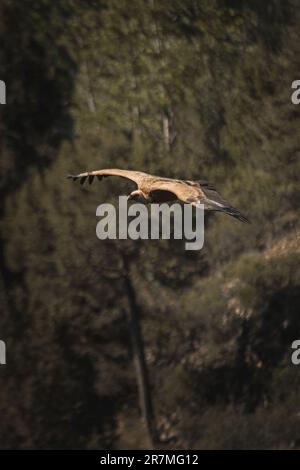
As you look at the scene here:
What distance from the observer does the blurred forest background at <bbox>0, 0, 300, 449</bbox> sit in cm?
3369

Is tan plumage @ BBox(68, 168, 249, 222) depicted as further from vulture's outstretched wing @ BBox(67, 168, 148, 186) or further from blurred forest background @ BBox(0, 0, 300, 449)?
blurred forest background @ BBox(0, 0, 300, 449)

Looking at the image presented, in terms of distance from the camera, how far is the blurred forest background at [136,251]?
111 ft

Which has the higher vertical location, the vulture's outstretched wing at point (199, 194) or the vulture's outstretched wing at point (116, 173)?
the vulture's outstretched wing at point (116, 173)

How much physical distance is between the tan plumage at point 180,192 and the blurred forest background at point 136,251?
1133cm

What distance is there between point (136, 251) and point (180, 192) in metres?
15.6

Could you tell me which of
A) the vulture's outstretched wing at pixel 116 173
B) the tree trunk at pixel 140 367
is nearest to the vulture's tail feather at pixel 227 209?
the vulture's outstretched wing at pixel 116 173

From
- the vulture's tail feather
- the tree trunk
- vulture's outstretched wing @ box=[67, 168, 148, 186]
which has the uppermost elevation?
vulture's outstretched wing @ box=[67, 168, 148, 186]

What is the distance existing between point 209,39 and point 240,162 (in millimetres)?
4657

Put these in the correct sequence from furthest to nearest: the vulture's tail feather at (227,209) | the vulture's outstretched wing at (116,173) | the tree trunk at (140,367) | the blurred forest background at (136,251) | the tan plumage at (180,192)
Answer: the tree trunk at (140,367), the blurred forest background at (136,251), the vulture's outstretched wing at (116,173), the tan plumage at (180,192), the vulture's tail feather at (227,209)

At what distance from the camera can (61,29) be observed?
36688 mm

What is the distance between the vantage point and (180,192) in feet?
58.2

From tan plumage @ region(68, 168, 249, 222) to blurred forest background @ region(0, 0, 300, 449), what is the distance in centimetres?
1133

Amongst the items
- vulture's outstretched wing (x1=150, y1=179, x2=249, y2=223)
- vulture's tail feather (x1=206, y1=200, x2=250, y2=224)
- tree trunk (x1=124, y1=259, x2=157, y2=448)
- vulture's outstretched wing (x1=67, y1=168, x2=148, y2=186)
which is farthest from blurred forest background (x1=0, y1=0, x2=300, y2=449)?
vulture's tail feather (x1=206, y1=200, x2=250, y2=224)

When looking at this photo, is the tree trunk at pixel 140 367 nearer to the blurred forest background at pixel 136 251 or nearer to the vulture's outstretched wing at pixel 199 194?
the blurred forest background at pixel 136 251
